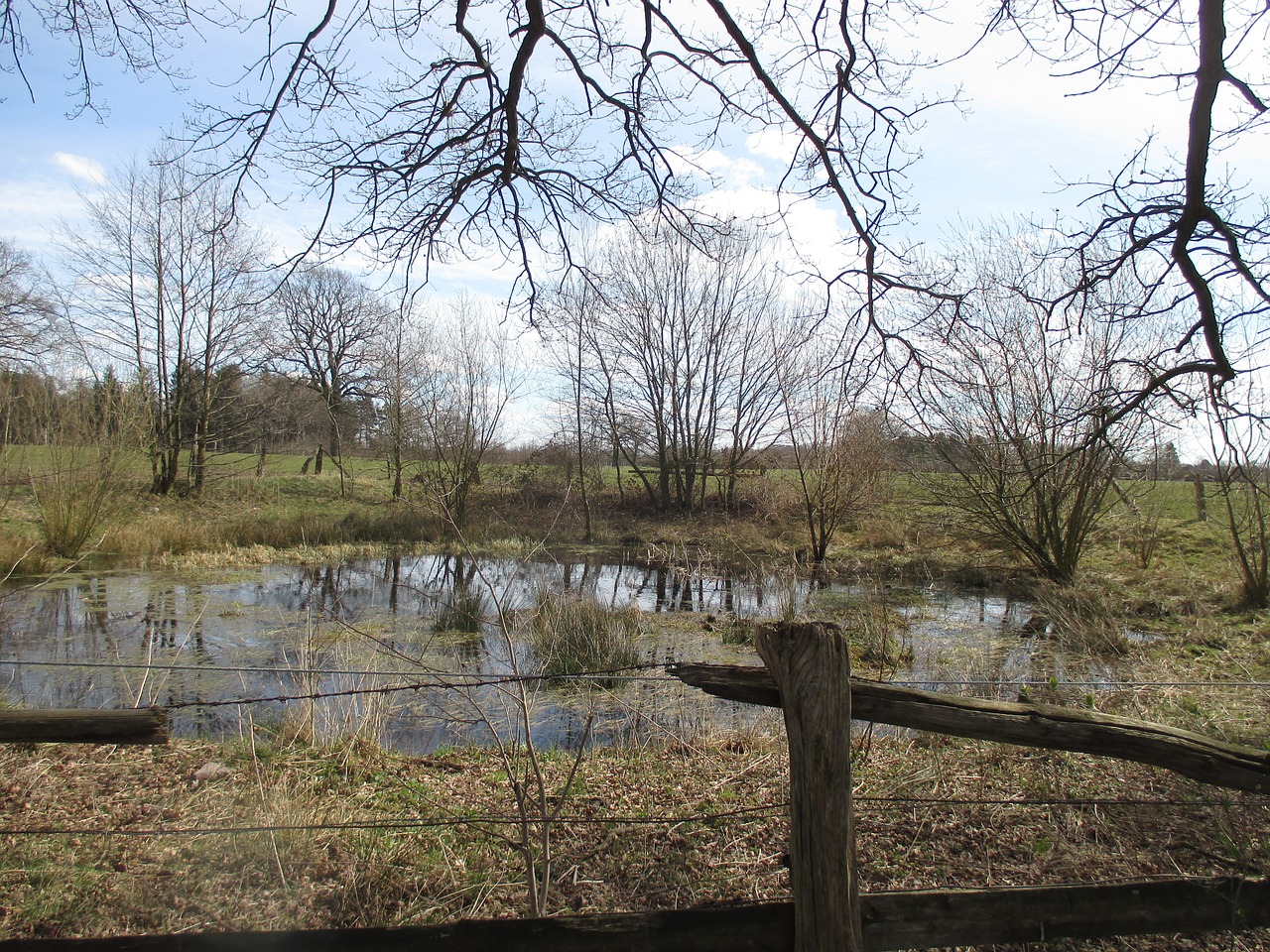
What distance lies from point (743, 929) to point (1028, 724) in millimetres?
1072

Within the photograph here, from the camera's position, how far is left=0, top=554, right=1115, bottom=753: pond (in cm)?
594

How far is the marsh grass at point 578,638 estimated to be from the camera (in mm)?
8523

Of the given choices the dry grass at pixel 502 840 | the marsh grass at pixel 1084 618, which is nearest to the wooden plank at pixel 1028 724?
the dry grass at pixel 502 840

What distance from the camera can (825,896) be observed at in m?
2.05

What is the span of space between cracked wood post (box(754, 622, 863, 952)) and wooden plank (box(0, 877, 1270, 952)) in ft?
0.43

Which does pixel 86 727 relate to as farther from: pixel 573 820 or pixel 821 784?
pixel 821 784

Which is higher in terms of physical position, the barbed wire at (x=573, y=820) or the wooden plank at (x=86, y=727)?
the wooden plank at (x=86, y=727)

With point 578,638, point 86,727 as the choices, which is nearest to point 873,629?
point 578,638

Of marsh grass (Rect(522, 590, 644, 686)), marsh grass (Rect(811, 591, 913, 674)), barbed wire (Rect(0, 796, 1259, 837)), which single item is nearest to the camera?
barbed wire (Rect(0, 796, 1259, 837))

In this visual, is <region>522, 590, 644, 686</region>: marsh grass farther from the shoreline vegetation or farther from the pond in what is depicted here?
the shoreline vegetation

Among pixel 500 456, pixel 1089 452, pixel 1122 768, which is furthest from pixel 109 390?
pixel 1089 452

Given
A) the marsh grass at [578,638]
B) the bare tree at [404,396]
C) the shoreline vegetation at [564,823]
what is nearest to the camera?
the shoreline vegetation at [564,823]

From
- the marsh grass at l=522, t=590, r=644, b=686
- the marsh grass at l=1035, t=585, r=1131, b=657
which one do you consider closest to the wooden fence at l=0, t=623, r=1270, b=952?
the marsh grass at l=522, t=590, r=644, b=686

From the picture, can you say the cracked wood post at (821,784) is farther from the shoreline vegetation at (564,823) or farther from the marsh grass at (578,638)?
the marsh grass at (578,638)
